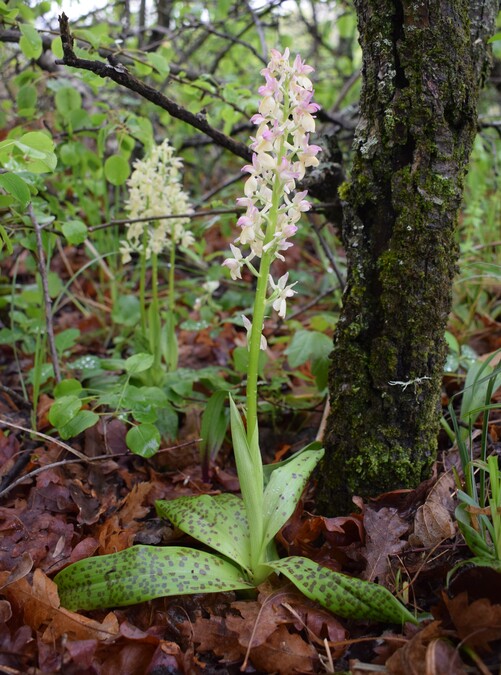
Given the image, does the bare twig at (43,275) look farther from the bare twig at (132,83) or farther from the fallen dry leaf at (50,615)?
the fallen dry leaf at (50,615)

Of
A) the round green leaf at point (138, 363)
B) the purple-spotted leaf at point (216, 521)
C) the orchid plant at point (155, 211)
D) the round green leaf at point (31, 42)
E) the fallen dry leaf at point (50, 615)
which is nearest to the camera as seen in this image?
the fallen dry leaf at point (50, 615)

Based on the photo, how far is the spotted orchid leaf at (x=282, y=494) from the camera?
1.67m

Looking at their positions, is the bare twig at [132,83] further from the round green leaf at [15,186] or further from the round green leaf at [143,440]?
the round green leaf at [143,440]

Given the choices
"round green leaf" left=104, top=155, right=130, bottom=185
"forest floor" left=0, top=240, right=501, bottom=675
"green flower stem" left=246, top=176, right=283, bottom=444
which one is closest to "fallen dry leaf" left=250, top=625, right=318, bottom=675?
"forest floor" left=0, top=240, right=501, bottom=675

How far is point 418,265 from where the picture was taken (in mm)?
1717

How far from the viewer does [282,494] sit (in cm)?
172

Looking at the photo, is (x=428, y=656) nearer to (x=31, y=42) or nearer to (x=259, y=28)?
(x=31, y=42)

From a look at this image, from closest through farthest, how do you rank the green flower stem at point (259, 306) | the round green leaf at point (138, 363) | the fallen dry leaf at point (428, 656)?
the fallen dry leaf at point (428, 656) < the green flower stem at point (259, 306) < the round green leaf at point (138, 363)

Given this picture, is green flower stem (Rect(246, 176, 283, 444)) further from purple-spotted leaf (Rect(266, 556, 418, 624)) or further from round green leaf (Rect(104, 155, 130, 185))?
round green leaf (Rect(104, 155, 130, 185))

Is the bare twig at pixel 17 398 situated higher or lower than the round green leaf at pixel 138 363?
lower

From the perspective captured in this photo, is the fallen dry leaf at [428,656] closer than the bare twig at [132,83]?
Yes

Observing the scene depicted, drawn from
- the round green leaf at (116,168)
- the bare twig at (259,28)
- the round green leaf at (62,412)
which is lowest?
the round green leaf at (62,412)

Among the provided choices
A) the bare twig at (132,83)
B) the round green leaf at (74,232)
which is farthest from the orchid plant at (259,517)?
the round green leaf at (74,232)

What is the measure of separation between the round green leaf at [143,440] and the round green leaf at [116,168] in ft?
3.78
